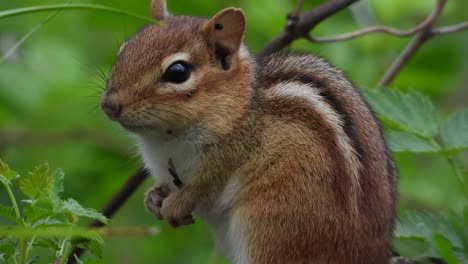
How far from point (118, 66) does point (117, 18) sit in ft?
6.36

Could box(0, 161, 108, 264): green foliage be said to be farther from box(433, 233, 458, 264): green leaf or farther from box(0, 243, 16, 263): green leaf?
box(433, 233, 458, 264): green leaf

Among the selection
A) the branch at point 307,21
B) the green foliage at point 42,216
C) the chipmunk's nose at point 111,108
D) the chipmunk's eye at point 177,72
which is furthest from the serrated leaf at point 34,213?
the branch at point 307,21

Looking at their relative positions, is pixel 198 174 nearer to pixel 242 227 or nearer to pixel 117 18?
pixel 242 227

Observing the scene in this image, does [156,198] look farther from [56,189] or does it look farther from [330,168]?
[56,189]

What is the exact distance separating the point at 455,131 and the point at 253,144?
0.68 metres

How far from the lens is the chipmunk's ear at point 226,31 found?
3.06 meters

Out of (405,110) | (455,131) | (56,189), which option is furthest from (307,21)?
(56,189)

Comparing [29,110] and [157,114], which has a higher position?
[157,114]

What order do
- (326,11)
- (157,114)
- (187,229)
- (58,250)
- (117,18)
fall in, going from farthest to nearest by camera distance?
(187,229) < (117,18) < (326,11) < (157,114) < (58,250)

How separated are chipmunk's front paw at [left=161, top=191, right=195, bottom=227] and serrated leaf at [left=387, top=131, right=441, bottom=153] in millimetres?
639

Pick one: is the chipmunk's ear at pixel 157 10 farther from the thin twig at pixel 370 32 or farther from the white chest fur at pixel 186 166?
the thin twig at pixel 370 32

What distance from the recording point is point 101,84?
4426 millimetres

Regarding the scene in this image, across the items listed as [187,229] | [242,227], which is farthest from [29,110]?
[242,227]

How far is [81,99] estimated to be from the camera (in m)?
4.48
